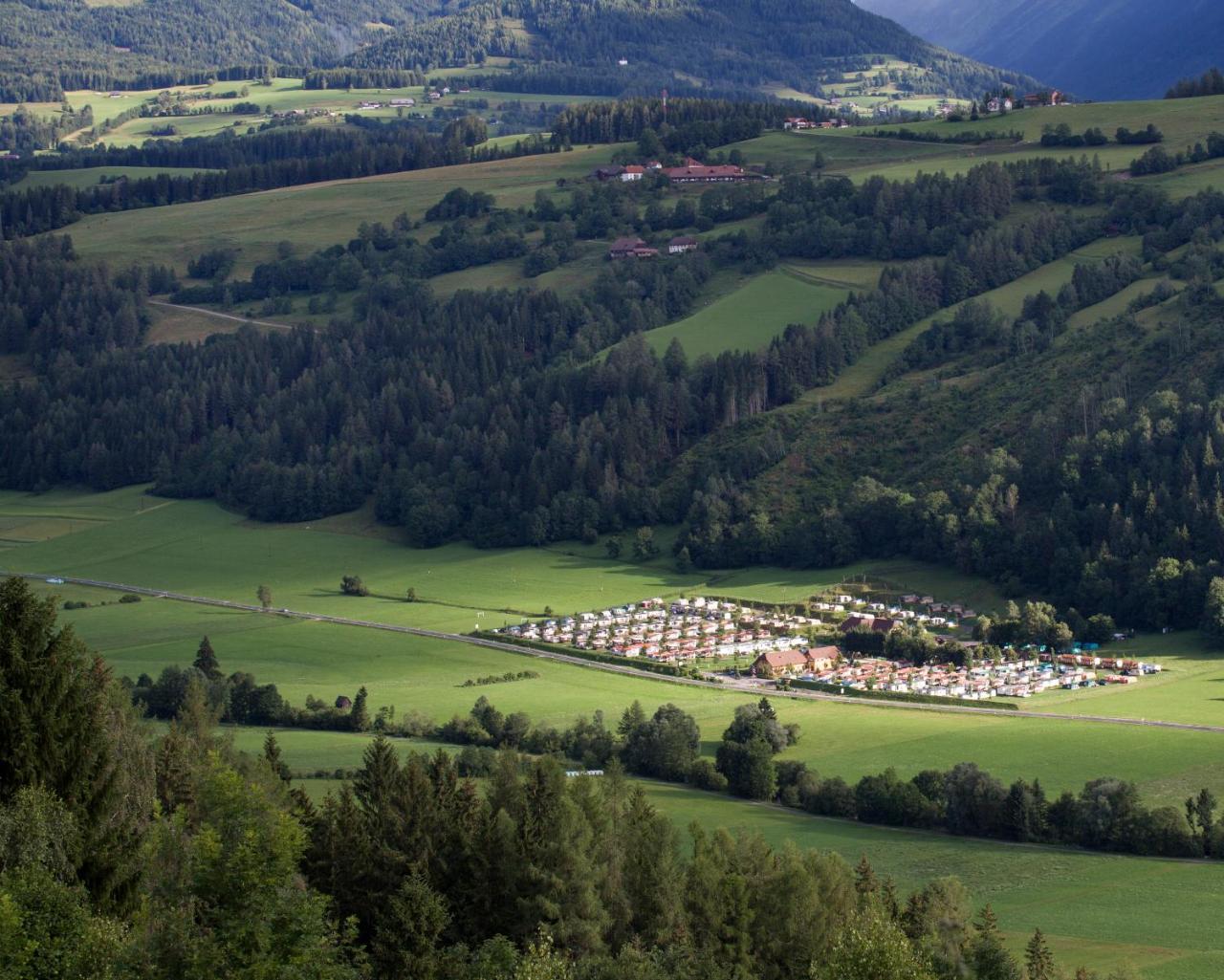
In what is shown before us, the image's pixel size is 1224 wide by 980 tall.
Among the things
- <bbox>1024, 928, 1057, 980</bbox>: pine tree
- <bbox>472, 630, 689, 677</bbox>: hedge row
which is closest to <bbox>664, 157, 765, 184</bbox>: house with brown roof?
<bbox>472, 630, 689, 677</bbox>: hedge row

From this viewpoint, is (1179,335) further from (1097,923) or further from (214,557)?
(1097,923)

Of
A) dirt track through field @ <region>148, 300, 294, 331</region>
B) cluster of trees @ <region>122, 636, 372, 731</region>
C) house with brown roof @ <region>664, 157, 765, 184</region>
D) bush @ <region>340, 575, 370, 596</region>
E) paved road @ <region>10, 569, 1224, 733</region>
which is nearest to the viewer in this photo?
paved road @ <region>10, 569, 1224, 733</region>

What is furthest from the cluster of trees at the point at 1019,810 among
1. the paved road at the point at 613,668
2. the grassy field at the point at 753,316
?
the grassy field at the point at 753,316

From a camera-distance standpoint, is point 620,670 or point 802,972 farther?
point 620,670

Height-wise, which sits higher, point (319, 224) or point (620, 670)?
point (319, 224)

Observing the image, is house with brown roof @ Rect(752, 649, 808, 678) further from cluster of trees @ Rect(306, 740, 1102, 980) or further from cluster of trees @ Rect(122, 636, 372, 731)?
cluster of trees @ Rect(306, 740, 1102, 980)

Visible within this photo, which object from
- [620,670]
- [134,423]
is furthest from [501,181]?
[620,670]

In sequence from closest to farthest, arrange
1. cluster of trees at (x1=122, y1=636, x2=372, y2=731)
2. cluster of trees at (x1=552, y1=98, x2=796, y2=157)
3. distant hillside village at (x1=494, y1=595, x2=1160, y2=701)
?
cluster of trees at (x1=122, y1=636, x2=372, y2=731) → distant hillside village at (x1=494, y1=595, x2=1160, y2=701) → cluster of trees at (x1=552, y1=98, x2=796, y2=157)
